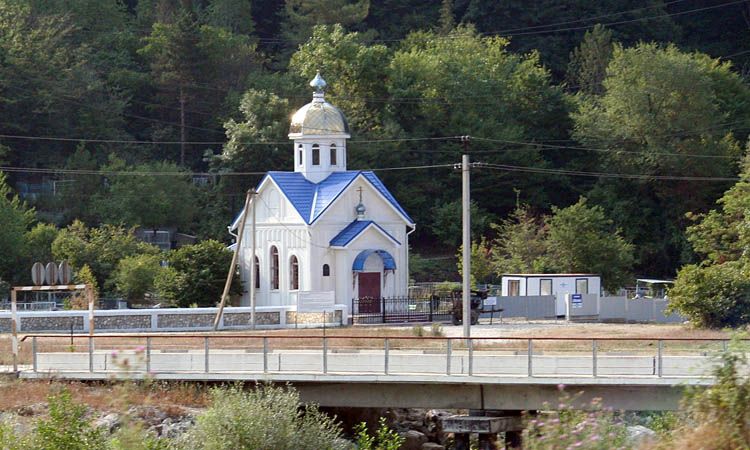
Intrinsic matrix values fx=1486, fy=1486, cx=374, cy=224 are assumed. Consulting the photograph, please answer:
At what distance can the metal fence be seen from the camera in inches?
2345

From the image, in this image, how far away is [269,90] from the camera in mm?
90688

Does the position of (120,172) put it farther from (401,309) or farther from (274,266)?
(401,309)

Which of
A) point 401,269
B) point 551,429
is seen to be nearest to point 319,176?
point 401,269

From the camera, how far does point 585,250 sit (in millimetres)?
68625

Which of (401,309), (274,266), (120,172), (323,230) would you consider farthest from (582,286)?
(120,172)

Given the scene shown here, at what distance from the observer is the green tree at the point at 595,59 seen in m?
100

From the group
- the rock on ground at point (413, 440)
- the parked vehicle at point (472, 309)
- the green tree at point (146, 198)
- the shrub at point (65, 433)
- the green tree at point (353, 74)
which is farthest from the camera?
the green tree at point (353, 74)

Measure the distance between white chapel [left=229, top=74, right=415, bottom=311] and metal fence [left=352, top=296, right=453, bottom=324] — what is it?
38cm

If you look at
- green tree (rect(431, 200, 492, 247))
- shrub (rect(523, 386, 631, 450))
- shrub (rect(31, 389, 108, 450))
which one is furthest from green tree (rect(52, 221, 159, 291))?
shrub (rect(523, 386, 631, 450))

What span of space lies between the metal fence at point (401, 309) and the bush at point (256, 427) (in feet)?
101

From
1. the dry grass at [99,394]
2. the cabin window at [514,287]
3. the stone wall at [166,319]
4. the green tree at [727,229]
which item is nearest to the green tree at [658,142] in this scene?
the green tree at [727,229]

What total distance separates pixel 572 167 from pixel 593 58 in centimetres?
1305

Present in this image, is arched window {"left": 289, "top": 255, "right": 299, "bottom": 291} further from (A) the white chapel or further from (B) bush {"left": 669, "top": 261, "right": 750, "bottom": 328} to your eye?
(B) bush {"left": 669, "top": 261, "right": 750, "bottom": 328}

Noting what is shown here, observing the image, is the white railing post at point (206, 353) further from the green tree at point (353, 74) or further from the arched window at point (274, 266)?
the green tree at point (353, 74)
